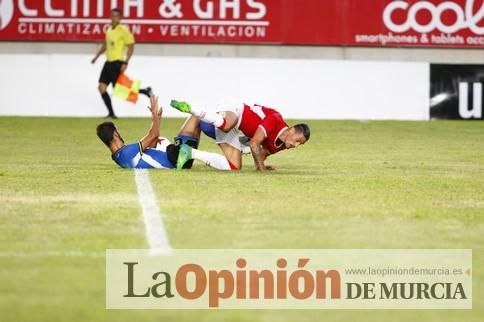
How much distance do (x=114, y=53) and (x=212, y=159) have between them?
13.4m

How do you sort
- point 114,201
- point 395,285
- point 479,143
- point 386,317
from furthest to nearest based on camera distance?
1. point 479,143
2. point 114,201
3. point 395,285
4. point 386,317

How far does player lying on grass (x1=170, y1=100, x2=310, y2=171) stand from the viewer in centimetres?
1536

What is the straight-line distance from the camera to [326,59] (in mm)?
31016

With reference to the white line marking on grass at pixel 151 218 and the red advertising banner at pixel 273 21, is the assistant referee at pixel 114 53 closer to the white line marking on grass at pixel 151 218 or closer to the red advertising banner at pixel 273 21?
the red advertising banner at pixel 273 21

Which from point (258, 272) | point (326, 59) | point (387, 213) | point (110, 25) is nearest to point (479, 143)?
point (326, 59)

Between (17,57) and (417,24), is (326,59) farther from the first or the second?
(17,57)

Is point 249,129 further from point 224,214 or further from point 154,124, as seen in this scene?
point 224,214

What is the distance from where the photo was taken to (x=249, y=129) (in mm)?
15891

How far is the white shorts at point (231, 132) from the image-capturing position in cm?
1596

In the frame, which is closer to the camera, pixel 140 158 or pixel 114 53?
pixel 140 158

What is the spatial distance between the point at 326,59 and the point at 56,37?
586 cm

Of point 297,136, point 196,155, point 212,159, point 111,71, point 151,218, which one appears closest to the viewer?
point 151,218

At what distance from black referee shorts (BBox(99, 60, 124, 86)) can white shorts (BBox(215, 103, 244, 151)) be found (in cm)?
1306

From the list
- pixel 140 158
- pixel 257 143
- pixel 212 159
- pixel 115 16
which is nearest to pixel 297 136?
pixel 257 143
